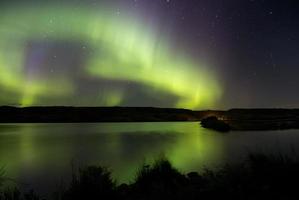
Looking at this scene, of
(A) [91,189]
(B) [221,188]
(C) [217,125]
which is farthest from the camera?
(C) [217,125]

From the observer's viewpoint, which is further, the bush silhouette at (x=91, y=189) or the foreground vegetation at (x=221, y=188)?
the bush silhouette at (x=91, y=189)

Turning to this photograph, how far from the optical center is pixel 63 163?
2183 centimetres

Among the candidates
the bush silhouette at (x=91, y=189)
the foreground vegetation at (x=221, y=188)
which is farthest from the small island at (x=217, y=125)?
the bush silhouette at (x=91, y=189)

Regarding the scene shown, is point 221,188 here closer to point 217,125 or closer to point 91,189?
point 91,189

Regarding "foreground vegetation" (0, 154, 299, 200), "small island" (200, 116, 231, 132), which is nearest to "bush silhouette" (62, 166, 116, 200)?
"foreground vegetation" (0, 154, 299, 200)

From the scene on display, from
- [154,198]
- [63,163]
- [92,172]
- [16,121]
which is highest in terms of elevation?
[16,121]

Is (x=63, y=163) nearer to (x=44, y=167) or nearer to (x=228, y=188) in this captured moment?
(x=44, y=167)

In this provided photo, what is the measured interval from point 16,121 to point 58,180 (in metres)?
160

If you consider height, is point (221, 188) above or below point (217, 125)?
below

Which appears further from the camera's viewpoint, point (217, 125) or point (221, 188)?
point (217, 125)

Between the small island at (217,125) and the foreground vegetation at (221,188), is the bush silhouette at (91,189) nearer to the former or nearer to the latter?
the foreground vegetation at (221,188)

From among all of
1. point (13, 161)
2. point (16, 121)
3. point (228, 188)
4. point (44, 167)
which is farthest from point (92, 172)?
point (16, 121)

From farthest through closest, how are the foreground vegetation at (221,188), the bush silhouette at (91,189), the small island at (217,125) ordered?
the small island at (217,125) → the bush silhouette at (91,189) → the foreground vegetation at (221,188)

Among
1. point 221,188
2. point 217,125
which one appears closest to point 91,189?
point 221,188
